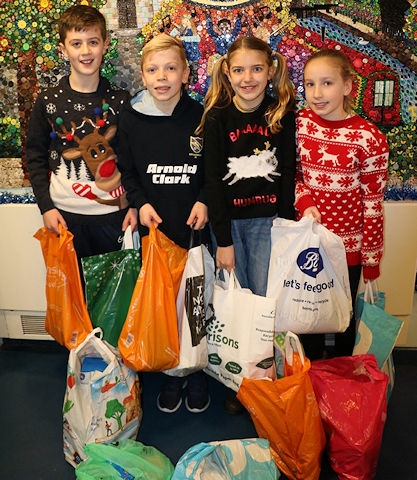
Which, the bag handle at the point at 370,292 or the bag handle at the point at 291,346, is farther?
the bag handle at the point at 370,292

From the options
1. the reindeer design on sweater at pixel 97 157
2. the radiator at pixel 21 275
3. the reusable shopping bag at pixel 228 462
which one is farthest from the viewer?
the radiator at pixel 21 275

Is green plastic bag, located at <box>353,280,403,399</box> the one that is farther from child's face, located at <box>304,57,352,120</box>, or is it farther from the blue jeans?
child's face, located at <box>304,57,352,120</box>

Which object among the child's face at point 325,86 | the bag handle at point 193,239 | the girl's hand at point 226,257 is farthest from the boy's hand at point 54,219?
the child's face at point 325,86

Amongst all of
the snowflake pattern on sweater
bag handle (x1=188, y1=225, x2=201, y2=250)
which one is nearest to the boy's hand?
bag handle (x1=188, y1=225, x2=201, y2=250)

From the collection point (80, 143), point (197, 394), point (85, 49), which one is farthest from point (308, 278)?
point (85, 49)

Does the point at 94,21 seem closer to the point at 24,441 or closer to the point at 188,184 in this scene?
the point at 188,184

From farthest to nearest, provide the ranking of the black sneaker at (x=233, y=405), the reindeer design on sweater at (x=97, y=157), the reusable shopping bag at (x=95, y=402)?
the black sneaker at (x=233, y=405) → the reindeer design on sweater at (x=97, y=157) → the reusable shopping bag at (x=95, y=402)

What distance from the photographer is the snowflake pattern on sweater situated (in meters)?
1.73

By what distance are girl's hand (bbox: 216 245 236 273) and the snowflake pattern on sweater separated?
0.93ft

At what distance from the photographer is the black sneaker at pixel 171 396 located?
2018 millimetres

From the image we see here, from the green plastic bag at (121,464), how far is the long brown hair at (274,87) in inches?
42.3

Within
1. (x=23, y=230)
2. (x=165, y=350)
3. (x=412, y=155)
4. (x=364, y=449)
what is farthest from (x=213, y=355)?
(x=412, y=155)

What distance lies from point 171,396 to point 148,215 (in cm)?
73

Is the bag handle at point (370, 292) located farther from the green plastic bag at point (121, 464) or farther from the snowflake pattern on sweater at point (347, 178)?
the green plastic bag at point (121, 464)
